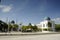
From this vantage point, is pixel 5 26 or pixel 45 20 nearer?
pixel 5 26

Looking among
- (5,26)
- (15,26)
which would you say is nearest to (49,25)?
(15,26)

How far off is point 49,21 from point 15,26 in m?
34.4

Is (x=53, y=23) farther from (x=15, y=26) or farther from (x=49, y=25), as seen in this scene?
(x=15, y=26)

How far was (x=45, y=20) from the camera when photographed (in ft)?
438

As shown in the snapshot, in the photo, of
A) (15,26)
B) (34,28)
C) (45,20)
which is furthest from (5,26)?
(45,20)

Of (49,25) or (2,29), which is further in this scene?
(49,25)

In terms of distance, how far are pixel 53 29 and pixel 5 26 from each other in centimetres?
4928

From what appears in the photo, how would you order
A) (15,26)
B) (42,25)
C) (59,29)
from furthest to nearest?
(42,25) → (59,29) → (15,26)

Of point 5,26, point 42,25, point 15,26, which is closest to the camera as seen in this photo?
point 5,26

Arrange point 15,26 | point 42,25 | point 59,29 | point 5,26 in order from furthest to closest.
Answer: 1. point 42,25
2. point 59,29
3. point 15,26
4. point 5,26

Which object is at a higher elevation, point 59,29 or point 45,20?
point 45,20

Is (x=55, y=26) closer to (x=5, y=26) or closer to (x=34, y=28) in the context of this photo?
(x=34, y=28)

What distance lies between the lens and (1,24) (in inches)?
3942

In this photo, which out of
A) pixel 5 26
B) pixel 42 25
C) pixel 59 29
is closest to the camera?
pixel 5 26
